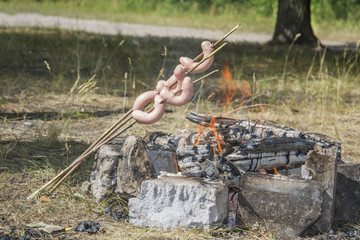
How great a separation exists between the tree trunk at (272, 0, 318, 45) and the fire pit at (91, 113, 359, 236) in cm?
609

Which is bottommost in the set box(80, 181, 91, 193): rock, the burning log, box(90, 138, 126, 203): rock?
box(80, 181, 91, 193): rock

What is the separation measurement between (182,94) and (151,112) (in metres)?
0.24

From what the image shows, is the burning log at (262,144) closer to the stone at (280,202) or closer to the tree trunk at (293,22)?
the stone at (280,202)

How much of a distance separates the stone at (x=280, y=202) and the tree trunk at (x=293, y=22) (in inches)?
Result: 267

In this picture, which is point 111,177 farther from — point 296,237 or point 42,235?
point 296,237

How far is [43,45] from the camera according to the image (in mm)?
7867

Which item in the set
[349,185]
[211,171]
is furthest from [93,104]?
[349,185]

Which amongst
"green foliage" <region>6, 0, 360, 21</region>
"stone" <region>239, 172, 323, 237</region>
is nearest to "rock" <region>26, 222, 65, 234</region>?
"stone" <region>239, 172, 323, 237</region>

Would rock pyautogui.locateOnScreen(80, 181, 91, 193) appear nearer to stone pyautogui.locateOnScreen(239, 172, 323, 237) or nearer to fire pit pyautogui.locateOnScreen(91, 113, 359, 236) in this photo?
fire pit pyautogui.locateOnScreen(91, 113, 359, 236)

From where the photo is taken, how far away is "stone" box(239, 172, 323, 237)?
2656mm

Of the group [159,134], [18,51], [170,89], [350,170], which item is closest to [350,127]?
[350,170]

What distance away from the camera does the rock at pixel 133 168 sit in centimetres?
290

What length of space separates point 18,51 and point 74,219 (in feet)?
16.7

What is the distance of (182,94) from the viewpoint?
8.53 feet
